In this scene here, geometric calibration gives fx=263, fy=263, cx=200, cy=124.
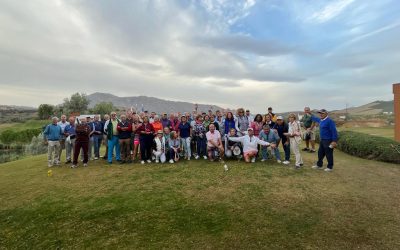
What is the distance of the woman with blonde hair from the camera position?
9531 millimetres

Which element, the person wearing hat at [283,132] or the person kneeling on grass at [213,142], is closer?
the person wearing hat at [283,132]

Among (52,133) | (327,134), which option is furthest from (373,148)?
(52,133)

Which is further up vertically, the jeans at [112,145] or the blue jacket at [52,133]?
the blue jacket at [52,133]

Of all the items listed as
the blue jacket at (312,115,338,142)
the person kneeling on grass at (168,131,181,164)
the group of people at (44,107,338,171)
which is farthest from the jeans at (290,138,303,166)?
the person kneeling on grass at (168,131,181,164)

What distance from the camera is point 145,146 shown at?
10.8 metres

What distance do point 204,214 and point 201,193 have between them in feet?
4.13

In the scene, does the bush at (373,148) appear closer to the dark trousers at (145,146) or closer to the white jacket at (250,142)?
the white jacket at (250,142)

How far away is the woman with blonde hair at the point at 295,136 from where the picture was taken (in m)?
9.53

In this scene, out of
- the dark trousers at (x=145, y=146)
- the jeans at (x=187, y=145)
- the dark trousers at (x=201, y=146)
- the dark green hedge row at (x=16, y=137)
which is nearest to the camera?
the dark trousers at (x=145, y=146)

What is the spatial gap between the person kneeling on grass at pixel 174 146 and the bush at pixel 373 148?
8.31m

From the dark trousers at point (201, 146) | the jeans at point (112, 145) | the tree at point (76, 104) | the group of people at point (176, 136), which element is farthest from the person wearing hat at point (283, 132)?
the tree at point (76, 104)

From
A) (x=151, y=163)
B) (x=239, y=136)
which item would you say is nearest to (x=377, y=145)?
(x=239, y=136)

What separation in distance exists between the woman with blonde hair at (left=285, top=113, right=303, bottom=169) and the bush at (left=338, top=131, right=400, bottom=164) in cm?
389

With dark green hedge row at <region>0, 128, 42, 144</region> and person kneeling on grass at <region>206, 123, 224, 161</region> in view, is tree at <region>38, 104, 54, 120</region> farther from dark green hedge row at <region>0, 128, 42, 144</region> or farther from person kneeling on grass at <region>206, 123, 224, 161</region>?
person kneeling on grass at <region>206, 123, 224, 161</region>
